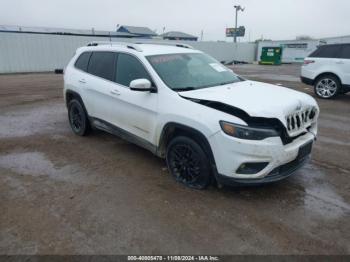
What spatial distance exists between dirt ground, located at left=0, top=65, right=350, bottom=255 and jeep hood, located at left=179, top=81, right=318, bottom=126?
107cm

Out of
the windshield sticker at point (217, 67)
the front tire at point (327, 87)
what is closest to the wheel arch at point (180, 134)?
the windshield sticker at point (217, 67)

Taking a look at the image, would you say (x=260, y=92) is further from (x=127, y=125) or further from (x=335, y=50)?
(x=335, y=50)

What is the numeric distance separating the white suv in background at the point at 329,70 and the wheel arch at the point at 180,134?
7.83m

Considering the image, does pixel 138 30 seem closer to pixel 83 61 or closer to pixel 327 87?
pixel 327 87

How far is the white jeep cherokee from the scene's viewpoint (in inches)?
122

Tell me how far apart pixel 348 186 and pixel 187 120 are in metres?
2.34

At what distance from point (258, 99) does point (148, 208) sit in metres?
1.80

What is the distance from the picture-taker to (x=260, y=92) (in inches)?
147

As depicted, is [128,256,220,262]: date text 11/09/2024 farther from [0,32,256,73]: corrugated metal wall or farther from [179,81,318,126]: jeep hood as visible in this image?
[0,32,256,73]: corrugated metal wall

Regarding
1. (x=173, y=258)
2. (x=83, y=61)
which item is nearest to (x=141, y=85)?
(x=173, y=258)

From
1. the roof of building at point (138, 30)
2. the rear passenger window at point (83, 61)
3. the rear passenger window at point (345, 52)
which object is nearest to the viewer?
the rear passenger window at point (83, 61)

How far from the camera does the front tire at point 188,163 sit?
3428 millimetres

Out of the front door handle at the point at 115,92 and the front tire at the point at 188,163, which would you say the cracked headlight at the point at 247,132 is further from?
the front door handle at the point at 115,92

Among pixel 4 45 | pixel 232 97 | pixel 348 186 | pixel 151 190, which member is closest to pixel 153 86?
pixel 232 97
